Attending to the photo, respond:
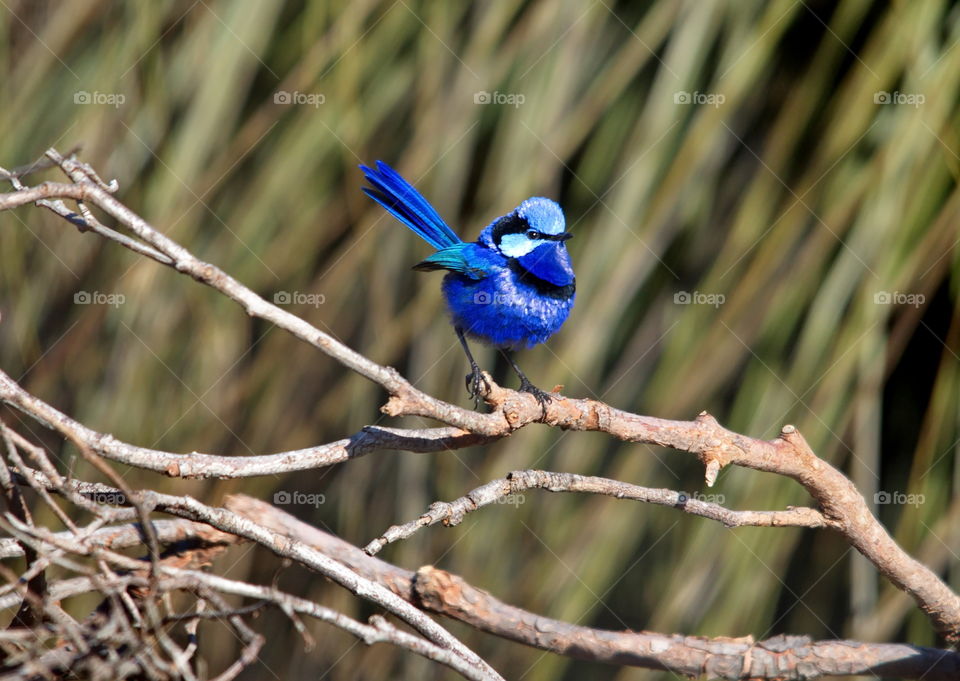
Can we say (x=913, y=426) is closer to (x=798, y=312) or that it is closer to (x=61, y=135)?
(x=798, y=312)

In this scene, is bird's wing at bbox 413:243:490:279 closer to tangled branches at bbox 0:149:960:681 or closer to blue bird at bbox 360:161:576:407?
blue bird at bbox 360:161:576:407

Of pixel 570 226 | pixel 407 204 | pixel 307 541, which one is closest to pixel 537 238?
pixel 570 226

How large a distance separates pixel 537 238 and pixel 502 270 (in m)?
0.14

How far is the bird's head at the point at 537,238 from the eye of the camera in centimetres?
200

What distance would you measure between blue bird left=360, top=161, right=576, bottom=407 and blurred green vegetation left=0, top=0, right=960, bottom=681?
57 millimetres

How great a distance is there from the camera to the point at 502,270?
2.17 meters

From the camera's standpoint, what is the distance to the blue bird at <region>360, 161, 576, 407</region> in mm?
2008

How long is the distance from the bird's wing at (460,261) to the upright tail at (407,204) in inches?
1.1

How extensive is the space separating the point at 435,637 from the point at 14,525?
46 centimetres

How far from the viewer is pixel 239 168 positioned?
2.06 m

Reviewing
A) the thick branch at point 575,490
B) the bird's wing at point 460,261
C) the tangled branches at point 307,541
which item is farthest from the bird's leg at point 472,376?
the thick branch at point 575,490

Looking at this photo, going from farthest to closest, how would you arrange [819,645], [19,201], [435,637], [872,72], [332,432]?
1. [332,432]
2. [872,72]
3. [819,645]
4. [435,637]
5. [19,201]

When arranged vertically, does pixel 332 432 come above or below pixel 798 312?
below

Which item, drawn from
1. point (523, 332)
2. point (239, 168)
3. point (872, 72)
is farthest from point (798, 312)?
point (239, 168)
